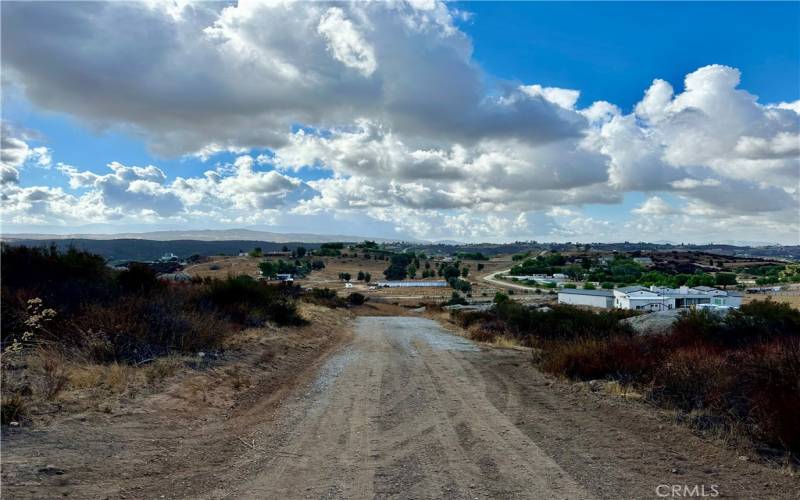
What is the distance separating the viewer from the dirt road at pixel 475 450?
597 cm

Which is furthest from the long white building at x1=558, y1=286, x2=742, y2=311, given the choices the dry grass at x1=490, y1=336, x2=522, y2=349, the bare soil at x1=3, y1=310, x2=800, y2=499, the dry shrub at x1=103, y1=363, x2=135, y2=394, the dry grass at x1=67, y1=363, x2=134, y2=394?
the dry grass at x1=67, y1=363, x2=134, y2=394

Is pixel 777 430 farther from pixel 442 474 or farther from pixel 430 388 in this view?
pixel 430 388

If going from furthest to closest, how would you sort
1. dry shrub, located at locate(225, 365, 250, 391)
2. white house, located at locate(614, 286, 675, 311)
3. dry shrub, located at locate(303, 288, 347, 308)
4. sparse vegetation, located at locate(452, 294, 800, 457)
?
white house, located at locate(614, 286, 675, 311) < dry shrub, located at locate(303, 288, 347, 308) < dry shrub, located at locate(225, 365, 250, 391) < sparse vegetation, located at locate(452, 294, 800, 457)

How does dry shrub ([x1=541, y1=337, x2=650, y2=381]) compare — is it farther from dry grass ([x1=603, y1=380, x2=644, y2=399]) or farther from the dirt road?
the dirt road

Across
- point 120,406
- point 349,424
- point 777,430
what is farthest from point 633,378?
point 120,406

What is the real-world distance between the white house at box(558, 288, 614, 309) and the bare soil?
7745cm

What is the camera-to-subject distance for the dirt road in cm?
597

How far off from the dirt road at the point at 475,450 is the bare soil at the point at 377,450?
1.0 inches

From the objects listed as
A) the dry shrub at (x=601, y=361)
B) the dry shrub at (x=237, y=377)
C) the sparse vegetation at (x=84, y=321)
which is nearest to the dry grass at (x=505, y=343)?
the dry shrub at (x=601, y=361)

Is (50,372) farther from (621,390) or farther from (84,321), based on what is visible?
(621,390)

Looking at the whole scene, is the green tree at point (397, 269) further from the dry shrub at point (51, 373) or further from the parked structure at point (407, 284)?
the dry shrub at point (51, 373)

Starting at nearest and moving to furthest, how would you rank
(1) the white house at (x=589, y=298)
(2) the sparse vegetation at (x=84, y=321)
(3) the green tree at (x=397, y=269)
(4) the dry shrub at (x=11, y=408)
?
(4) the dry shrub at (x=11, y=408), (2) the sparse vegetation at (x=84, y=321), (1) the white house at (x=589, y=298), (3) the green tree at (x=397, y=269)

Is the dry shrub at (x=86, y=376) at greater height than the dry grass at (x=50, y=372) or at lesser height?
lesser

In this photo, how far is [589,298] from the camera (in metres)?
87.8
